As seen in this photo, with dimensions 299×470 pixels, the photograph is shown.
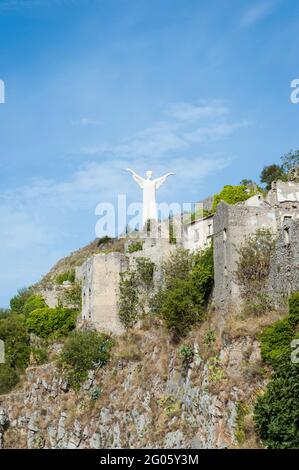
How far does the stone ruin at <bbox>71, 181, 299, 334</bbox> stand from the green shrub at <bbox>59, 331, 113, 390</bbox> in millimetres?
914

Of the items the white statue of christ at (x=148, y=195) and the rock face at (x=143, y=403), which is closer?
the rock face at (x=143, y=403)

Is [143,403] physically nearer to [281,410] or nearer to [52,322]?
[281,410]

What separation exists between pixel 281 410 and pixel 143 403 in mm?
12360

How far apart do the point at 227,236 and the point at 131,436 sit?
35.6 ft

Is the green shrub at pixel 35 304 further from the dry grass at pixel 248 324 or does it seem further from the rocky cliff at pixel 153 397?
the dry grass at pixel 248 324

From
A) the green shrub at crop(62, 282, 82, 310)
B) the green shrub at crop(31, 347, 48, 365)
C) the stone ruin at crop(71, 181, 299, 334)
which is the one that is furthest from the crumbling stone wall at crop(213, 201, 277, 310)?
the green shrub at crop(62, 282, 82, 310)

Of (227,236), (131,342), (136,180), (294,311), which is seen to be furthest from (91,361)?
(136,180)

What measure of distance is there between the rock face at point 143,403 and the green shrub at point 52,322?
3202 millimetres

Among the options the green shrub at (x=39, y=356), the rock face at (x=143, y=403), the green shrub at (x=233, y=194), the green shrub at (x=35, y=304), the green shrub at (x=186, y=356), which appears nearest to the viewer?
the rock face at (x=143, y=403)

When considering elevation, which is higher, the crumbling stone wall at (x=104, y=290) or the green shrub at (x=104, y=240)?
the green shrub at (x=104, y=240)

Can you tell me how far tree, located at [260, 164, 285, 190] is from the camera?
2552 inches

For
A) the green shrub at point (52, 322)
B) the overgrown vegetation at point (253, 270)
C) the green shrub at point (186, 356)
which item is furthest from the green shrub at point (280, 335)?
the green shrub at point (52, 322)

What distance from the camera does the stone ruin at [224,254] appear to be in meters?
33.4

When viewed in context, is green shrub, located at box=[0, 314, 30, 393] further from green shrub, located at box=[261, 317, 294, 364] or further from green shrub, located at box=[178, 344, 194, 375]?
green shrub, located at box=[261, 317, 294, 364]
